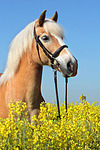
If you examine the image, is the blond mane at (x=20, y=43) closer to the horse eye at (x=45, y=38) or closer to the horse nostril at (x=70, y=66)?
the horse eye at (x=45, y=38)

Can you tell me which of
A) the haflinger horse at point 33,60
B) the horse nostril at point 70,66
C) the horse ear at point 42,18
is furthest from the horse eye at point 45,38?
the horse nostril at point 70,66

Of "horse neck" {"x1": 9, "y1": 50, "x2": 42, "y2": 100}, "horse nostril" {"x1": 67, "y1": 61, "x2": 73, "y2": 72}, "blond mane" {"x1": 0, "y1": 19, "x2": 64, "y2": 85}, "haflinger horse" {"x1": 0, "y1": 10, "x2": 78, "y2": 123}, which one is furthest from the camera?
"blond mane" {"x1": 0, "y1": 19, "x2": 64, "y2": 85}

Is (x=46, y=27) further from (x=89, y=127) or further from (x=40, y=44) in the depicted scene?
(x=89, y=127)

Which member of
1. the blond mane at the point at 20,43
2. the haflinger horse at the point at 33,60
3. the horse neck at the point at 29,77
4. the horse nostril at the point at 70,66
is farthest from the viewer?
the blond mane at the point at 20,43

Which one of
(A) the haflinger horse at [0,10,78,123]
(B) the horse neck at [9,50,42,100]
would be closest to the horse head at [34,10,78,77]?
(A) the haflinger horse at [0,10,78,123]

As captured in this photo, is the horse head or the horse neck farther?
the horse neck

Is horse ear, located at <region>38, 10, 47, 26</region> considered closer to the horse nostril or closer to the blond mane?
the blond mane

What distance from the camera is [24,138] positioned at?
3.54 m

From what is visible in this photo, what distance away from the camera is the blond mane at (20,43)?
4.84 metres

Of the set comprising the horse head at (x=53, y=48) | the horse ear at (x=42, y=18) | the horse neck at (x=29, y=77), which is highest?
the horse ear at (x=42, y=18)

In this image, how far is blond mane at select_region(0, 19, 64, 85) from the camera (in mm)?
4840

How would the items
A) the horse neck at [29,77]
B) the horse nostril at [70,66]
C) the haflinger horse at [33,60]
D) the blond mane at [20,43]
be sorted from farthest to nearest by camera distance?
the blond mane at [20,43] < the horse neck at [29,77] < the haflinger horse at [33,60] < the horse nostril at [70,66]

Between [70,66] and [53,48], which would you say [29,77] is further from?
[70,66]

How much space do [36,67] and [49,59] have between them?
32cm
